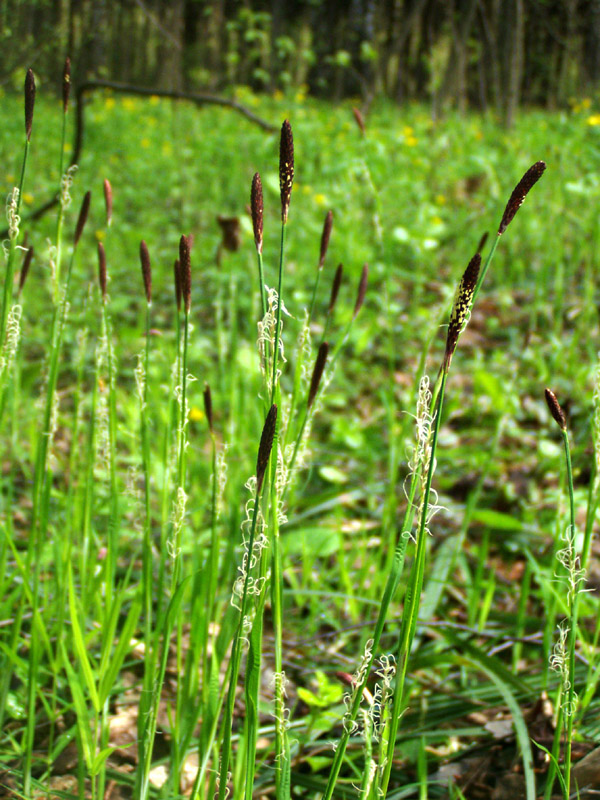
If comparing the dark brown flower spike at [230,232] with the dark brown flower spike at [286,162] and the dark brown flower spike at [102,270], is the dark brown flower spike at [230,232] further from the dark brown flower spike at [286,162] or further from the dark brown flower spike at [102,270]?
the dark brown flower spike at [286,162]

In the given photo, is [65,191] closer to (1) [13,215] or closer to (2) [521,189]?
(1) [13,215]

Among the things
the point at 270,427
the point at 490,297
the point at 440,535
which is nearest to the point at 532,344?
the point at 490,297

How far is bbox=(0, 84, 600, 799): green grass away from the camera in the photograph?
71 cm

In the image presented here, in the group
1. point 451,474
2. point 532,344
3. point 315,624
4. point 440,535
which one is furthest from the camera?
point 532,344

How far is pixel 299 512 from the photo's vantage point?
1.54m

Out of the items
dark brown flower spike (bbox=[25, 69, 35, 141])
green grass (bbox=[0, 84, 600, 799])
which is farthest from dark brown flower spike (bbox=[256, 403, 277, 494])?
dark brown flower spike (bbox=[25, 69, 35, 141])

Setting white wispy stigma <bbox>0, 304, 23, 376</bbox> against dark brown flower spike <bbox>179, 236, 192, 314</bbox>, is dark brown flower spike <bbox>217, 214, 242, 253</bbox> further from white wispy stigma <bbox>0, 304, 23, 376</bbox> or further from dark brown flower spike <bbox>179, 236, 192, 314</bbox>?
dark brown flower spike <bbox>179, 236, 192, 314</bbox>

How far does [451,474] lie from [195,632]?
3.84ft

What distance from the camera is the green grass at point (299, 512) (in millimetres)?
714

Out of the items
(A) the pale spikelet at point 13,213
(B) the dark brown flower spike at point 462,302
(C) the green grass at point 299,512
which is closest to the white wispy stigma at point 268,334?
(C) the green grass at point 299,512

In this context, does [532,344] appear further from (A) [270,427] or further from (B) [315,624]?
(A) [270,427]

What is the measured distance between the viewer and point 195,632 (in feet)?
2.42

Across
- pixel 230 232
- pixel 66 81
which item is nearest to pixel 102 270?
pixel 66 81

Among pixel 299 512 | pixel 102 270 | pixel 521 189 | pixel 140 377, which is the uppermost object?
pixel 521 189
